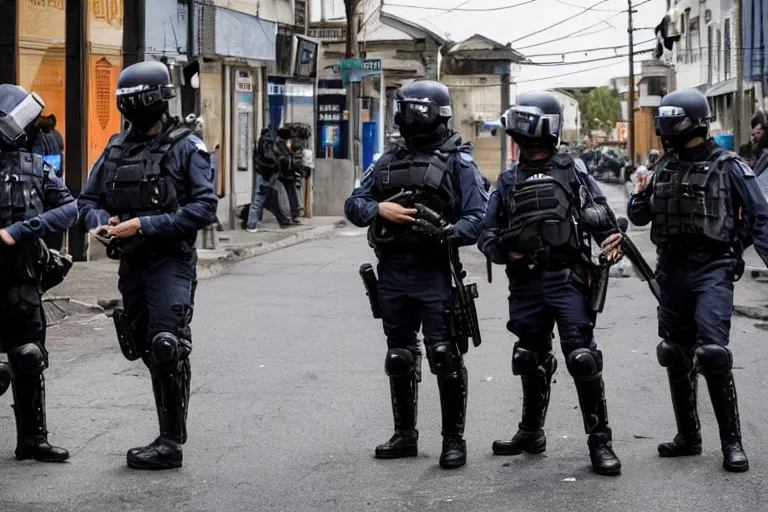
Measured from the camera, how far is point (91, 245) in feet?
Answer: 56.7

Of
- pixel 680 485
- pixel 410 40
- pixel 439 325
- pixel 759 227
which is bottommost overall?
pixel 680 485

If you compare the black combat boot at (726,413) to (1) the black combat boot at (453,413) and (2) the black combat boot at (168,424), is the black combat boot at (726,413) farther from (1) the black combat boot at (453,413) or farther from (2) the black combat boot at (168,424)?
(2) the black combat boot at (168,424)

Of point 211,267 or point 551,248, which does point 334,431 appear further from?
point 211,267

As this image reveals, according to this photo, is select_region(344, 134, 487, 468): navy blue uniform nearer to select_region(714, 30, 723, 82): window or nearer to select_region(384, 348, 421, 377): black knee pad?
select_region(384, 348, 421, 377): black knee pad

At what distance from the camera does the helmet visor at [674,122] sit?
6.56m

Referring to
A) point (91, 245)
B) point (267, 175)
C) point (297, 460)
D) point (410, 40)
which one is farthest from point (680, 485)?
point (410, 40)

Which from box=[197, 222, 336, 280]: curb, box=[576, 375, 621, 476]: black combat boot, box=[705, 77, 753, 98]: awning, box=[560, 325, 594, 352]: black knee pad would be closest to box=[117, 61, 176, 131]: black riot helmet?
box=[560, 325, 594, 352]: black knee pad

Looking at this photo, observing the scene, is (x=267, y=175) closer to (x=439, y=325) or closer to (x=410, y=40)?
(x=439, y=325)

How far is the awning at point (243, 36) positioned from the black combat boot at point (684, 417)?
16.2m

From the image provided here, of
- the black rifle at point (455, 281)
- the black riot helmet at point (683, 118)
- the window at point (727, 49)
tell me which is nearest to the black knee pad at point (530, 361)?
the black rifle at point (455, 281)

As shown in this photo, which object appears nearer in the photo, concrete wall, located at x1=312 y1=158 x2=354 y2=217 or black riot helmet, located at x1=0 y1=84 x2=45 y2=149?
black riot helmet, located at x1=0 y1=84 x2=45 y2=149

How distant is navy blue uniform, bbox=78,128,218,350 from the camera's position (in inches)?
249

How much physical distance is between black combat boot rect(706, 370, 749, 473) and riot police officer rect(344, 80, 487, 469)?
115cm

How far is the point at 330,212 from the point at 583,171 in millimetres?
21988
